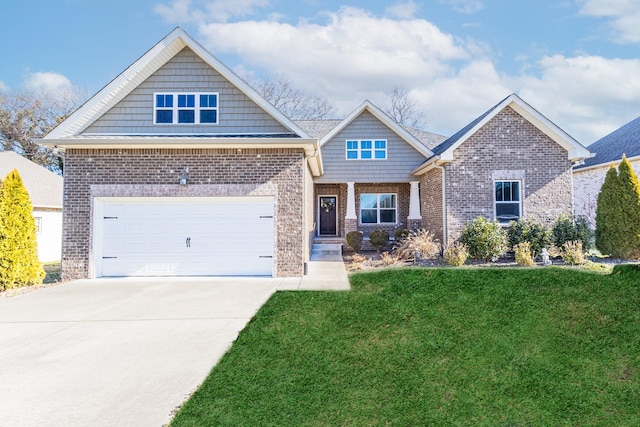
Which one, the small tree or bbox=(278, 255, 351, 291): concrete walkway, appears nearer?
bbox=(278, 255, 351, 291): concrete walkway

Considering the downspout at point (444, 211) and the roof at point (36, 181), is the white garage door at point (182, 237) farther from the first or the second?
the roof at point (36, 181)

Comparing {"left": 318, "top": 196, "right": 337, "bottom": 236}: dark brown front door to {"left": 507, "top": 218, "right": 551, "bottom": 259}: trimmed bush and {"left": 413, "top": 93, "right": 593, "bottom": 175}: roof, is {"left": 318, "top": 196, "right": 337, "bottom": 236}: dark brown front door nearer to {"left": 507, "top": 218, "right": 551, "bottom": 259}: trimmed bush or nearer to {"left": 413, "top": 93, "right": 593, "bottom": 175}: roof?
{"left": 413, "top": 93, "right": 593, "bottom": 175}: roof

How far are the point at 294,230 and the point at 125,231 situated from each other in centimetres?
487

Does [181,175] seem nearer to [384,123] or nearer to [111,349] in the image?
[111,349]

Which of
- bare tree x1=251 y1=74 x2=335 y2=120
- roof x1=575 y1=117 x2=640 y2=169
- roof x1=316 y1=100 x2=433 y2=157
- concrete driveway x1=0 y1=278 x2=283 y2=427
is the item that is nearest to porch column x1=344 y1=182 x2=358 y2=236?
roof x1=316 y1=100 x2=433 y2=157

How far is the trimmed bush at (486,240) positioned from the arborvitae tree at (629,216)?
371 cm

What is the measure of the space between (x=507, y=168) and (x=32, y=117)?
38.1 metres

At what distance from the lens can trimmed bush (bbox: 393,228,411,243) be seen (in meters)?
17.0

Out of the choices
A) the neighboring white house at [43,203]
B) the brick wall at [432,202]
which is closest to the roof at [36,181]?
the neighboring white house at [43,203]

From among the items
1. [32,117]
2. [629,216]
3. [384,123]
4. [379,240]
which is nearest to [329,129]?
[384,123]

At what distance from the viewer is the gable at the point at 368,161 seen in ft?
57.9

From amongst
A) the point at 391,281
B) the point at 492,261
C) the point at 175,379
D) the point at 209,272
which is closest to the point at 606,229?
the point at 492,261

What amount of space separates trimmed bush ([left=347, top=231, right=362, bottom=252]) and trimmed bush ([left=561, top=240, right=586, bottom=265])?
7.82 m

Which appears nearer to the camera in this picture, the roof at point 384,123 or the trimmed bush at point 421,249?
the trimmed bush at point 421,249
